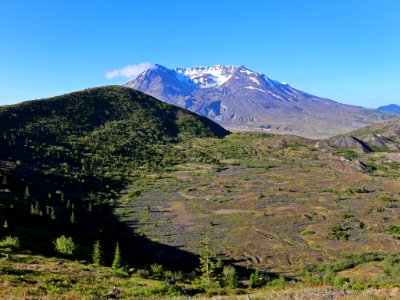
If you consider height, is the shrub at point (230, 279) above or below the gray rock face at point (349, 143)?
below

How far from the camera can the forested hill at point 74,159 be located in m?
47.4

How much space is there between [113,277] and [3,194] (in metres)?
42.9

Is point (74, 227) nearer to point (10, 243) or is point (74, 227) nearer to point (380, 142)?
point (10, 243)

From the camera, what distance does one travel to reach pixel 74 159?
106812 mm

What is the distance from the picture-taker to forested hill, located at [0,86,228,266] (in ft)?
155

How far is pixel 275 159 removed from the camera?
468ft

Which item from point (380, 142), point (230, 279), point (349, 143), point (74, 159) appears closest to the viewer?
point (230, 279)

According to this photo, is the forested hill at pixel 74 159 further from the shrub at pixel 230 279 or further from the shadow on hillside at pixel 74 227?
the shrub at pixel 230 279

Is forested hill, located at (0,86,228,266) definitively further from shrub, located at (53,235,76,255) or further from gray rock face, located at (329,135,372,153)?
gray rock face, located at (329,135,372,153)

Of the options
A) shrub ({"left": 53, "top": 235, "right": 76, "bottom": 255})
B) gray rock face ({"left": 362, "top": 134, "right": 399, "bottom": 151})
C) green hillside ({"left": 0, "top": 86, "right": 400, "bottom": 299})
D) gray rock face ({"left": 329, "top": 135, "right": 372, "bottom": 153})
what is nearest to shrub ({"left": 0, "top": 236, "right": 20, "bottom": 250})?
green hillside ({"left": 0, "top": 86, "right": 400, "bottom": 299})

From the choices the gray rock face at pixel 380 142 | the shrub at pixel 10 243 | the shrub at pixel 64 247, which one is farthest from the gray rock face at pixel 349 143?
the shrub at pixel 10 243

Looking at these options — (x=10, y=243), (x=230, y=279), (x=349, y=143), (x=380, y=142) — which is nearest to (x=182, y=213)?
(x=230, y=279)

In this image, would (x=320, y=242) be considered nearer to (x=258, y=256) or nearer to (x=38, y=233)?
(x=258, y=256)

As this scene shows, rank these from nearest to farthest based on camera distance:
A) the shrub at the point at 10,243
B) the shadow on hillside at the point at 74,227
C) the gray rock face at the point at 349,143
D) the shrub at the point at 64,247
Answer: the shrub at the point at 10,243, the shrub at the point at 64,247, the shadow on hillside at the point at 74,227, the gray rock face at the point at 349,143
